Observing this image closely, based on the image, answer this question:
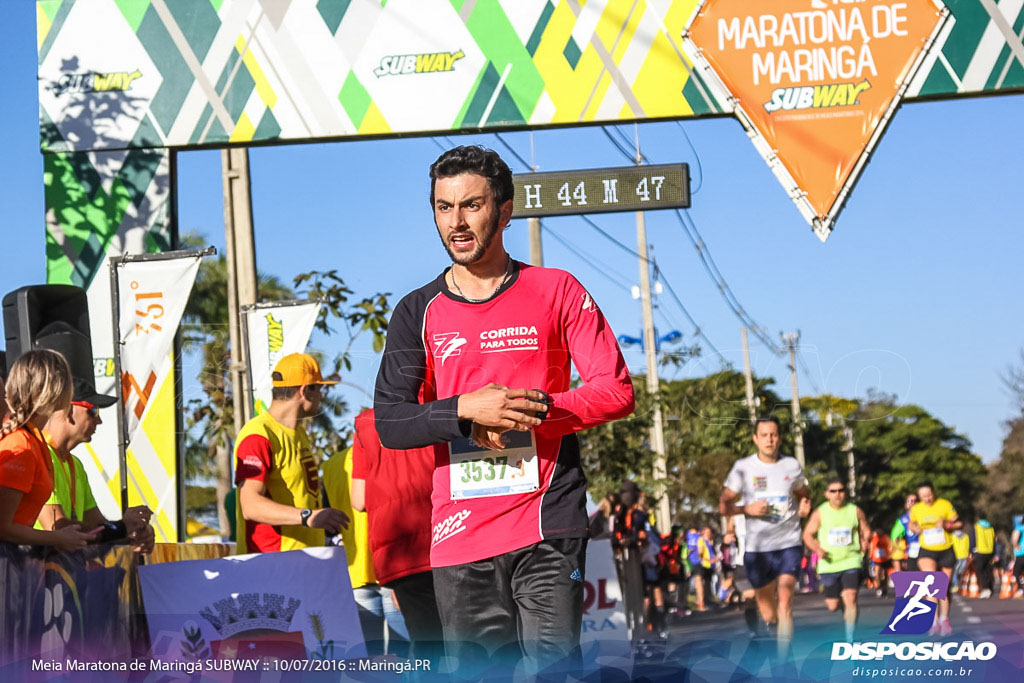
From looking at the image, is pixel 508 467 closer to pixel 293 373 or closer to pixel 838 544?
pixel 293 373

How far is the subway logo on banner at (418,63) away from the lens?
8508mm

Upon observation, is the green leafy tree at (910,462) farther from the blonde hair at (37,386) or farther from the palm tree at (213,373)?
the blonde hair at (37,386)

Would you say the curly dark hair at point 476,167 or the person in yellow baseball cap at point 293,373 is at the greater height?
the curly dark hair at point 476,167

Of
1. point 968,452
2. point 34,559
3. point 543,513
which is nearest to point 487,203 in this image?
point 543,513

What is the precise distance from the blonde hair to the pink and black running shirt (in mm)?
1598

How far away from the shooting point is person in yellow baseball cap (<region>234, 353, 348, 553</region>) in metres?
5.77

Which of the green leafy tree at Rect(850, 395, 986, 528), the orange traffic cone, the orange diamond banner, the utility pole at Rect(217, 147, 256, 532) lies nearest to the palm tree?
the utility pole at Rect(217, 147, 256, 532)

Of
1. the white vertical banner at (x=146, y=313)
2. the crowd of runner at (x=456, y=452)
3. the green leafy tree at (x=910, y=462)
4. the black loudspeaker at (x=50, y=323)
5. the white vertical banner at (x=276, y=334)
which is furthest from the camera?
the green leafy tree at (x=910, y=462)

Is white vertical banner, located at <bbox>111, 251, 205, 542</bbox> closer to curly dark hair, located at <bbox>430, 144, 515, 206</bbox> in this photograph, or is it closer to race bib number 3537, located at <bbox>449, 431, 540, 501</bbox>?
curly dark hair, located at <bbox>430, 144, 515, 206</bbox>

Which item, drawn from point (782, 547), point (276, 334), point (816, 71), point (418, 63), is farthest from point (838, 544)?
point (418, 63)

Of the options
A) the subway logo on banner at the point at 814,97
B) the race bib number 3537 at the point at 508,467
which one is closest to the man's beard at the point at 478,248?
the race bib number 3537 at the point at 508,467

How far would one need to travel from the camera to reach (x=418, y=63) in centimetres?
852

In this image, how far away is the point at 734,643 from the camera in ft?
10.6

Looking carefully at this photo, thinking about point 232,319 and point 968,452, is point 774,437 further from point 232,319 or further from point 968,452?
point 968,452
